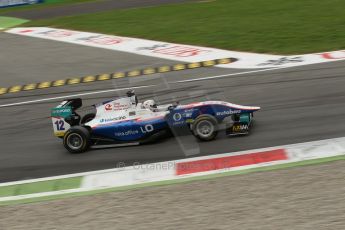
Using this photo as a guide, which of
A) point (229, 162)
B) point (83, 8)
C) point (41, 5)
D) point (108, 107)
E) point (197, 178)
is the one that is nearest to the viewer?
point (197, 178)

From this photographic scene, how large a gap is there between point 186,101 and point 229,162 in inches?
101

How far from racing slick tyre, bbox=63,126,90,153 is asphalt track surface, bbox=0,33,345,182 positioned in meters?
0.14

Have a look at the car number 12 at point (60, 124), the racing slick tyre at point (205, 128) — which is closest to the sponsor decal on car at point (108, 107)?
the car number 12 at point (60, 124)

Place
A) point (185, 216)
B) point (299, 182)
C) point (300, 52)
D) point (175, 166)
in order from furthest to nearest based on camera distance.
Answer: point (300, 52)
point (175, 166)
point (299, 182)
point (185, 216)

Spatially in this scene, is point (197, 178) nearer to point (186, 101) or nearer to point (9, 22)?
point (186, 101)

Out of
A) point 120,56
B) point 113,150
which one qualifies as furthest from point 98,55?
point 113,150

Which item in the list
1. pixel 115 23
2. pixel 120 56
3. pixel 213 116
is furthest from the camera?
pixel 115 23

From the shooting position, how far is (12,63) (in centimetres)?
→ 2012

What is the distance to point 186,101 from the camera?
38.9ft

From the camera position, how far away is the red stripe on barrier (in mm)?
9445

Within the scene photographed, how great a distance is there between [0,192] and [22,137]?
268 cm

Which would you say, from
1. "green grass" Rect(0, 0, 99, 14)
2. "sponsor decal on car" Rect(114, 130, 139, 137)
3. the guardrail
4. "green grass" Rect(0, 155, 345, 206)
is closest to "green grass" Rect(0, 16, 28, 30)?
"green grass" Rect(0, 0, 99, 14)

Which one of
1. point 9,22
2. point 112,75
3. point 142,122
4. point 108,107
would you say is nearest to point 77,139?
point 108,107

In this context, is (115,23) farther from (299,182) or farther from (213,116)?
(299,182)
